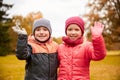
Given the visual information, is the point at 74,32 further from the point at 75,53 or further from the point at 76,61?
the point at 76,61

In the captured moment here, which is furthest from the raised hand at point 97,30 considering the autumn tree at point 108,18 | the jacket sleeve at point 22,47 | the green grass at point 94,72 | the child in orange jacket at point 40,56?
the autumn tree at point 108,18

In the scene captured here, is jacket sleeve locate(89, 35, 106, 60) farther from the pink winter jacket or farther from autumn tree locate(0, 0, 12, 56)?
autumn tree locate(0, 0, 12, 56)

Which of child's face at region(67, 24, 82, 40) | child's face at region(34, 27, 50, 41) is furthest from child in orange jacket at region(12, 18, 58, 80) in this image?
child's face at region(67, 24, 82, 40)

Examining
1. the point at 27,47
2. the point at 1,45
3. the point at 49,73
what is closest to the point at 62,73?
the point at 49,73

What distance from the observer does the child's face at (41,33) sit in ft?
19.2

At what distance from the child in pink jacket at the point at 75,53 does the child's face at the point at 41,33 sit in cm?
26

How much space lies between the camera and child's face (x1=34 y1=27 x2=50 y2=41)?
5855 millimetres

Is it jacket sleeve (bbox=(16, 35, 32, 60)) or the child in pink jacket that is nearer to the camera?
jacket sleeve (bbox=(16, 35, 32, 60))

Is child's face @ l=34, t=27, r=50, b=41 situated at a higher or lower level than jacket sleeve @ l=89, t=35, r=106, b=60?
higher

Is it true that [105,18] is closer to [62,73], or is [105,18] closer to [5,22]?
[5,22]

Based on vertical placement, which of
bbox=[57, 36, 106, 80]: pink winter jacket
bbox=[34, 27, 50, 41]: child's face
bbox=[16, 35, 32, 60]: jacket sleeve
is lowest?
bbox=[57, 36, 106, 80]: pink winter jacket

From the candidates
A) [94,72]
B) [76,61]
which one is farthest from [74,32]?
[94,72]

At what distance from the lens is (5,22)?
5141cm

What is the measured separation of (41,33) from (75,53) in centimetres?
56
